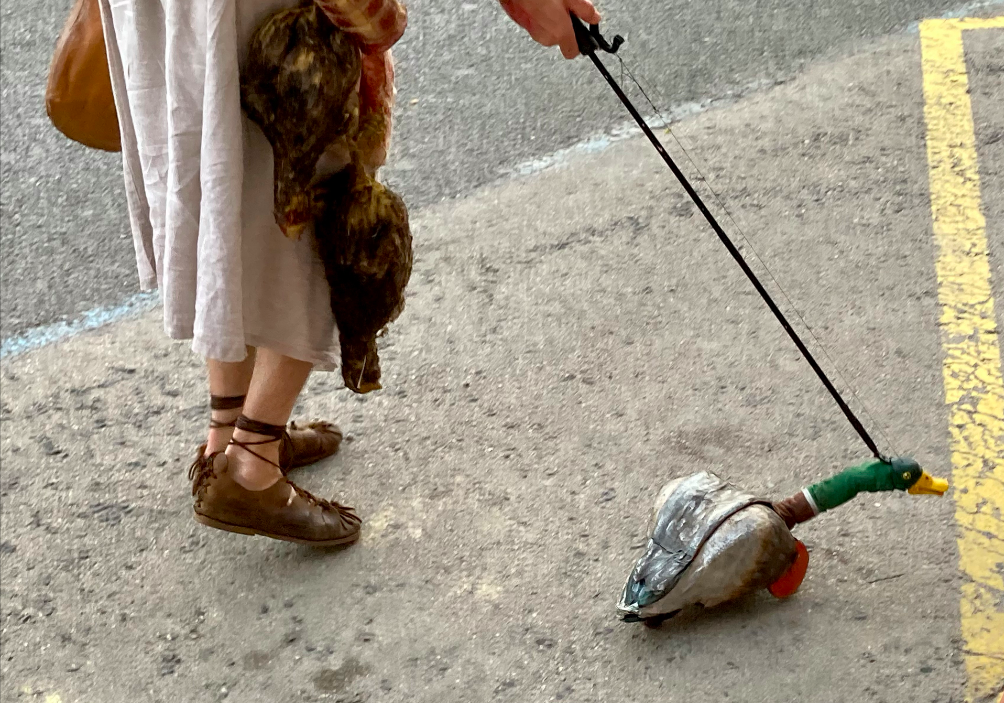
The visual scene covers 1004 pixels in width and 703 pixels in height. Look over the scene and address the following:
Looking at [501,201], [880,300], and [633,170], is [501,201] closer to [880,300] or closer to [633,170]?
[633,170]

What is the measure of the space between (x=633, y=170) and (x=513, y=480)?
1.41 metres

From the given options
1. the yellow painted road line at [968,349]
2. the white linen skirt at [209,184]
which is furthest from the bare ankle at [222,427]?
the yellow painted road line at [968,349]

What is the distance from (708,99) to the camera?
4.13 meters

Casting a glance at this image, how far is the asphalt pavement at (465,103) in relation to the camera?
3.87m

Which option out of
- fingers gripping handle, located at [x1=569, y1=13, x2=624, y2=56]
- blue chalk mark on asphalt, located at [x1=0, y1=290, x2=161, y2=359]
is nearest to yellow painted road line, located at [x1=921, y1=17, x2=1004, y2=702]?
fingers gripping handle, located at [x1=569, y1=13, x2=624, y2=56]

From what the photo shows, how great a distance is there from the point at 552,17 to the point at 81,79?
985mm

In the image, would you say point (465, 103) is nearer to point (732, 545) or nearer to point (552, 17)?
point (552, 17)

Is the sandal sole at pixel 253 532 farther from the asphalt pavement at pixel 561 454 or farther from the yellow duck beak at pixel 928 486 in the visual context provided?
the yellow duck beak at pixel 928 486

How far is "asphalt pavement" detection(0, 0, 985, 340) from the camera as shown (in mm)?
3867

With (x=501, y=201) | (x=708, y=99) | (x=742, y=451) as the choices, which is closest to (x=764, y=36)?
(x=708, y=99)

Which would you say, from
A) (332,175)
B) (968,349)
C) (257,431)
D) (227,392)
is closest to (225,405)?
(227,392)

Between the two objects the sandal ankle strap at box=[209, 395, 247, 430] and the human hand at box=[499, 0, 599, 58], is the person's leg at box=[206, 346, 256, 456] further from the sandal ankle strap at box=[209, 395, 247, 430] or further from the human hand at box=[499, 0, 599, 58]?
the human hand at box=[499, 0, 599, 58]

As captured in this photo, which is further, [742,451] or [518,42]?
[518,42]

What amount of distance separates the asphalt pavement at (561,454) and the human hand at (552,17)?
1.06 m
